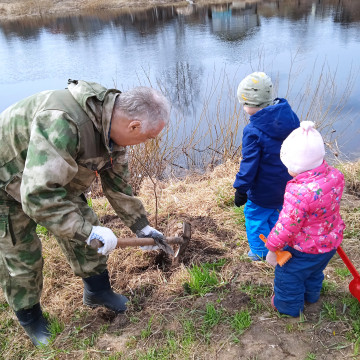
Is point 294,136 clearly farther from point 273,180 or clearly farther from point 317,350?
point 317,350

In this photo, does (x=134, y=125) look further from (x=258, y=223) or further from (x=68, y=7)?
(x=68, y=7)

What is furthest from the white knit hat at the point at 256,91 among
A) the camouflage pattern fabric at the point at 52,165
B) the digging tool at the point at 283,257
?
the digging tool at the point at 283,257

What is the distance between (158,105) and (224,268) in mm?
1496

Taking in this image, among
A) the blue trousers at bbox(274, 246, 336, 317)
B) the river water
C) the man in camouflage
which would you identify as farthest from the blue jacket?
the river water

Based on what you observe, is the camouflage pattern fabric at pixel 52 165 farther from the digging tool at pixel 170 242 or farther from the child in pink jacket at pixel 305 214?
the child in pink jacket at pixel 305 214

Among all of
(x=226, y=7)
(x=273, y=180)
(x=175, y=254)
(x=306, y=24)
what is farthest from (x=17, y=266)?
(x=226, y=7)

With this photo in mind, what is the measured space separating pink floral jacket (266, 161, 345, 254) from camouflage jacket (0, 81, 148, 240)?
3.42ft

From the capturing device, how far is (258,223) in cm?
285

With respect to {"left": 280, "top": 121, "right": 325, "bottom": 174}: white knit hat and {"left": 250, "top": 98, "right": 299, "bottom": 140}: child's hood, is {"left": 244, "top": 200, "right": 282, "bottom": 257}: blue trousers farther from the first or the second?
{"left": 280, "top": 121, "right": 325, "bottom": 174}: white knit hat

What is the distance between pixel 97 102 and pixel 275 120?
3.87 feet

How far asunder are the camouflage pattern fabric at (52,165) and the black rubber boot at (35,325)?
104 mm

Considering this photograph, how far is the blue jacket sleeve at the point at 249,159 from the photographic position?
101 inches

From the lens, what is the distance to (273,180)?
8.70ft

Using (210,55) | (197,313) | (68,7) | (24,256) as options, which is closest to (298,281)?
(197,313)
